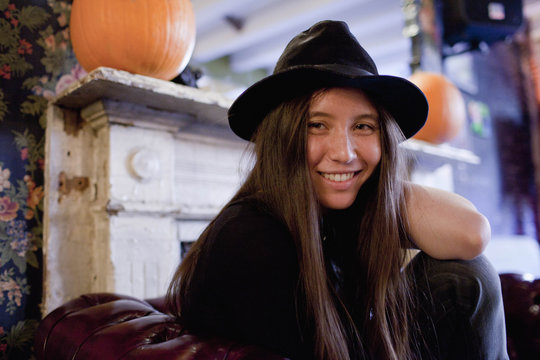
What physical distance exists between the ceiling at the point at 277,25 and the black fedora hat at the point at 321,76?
8.20ft

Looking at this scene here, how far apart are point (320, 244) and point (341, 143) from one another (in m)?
0.27

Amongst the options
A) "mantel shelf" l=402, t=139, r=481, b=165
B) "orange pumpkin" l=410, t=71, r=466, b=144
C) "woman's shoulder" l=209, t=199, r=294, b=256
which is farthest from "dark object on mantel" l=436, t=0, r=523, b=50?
"woman's shoulder" l=209, t=199, r=294, b=256

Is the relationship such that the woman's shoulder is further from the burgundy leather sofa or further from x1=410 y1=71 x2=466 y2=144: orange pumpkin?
x1=410 y1=71 x2=466 y2=144: orange pumpkin

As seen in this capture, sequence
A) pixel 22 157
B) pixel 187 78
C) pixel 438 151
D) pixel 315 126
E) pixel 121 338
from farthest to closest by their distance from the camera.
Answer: pixel 438 151 → pixel 187 78 → pixel 22 157 → pixel 315 126 → pixel 121 338

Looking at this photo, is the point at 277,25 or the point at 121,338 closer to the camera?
the point at 121,338

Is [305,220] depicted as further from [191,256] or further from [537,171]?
[537,171]

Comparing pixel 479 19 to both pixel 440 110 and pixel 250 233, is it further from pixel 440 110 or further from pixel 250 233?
pixel 250 233

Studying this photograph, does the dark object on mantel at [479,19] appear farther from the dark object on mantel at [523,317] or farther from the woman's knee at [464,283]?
the woman's knee at [464,283]

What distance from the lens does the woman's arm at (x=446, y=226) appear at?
3.48 ft

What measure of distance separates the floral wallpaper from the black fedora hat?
785 millimetres

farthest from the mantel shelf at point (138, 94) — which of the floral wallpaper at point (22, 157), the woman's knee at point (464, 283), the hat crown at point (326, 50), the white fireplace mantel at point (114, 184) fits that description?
the woman's knee at point (464, 283)

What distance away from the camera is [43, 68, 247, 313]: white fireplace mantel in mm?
1389

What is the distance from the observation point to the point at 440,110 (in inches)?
107

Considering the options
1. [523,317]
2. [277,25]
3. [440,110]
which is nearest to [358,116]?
[523,317]
